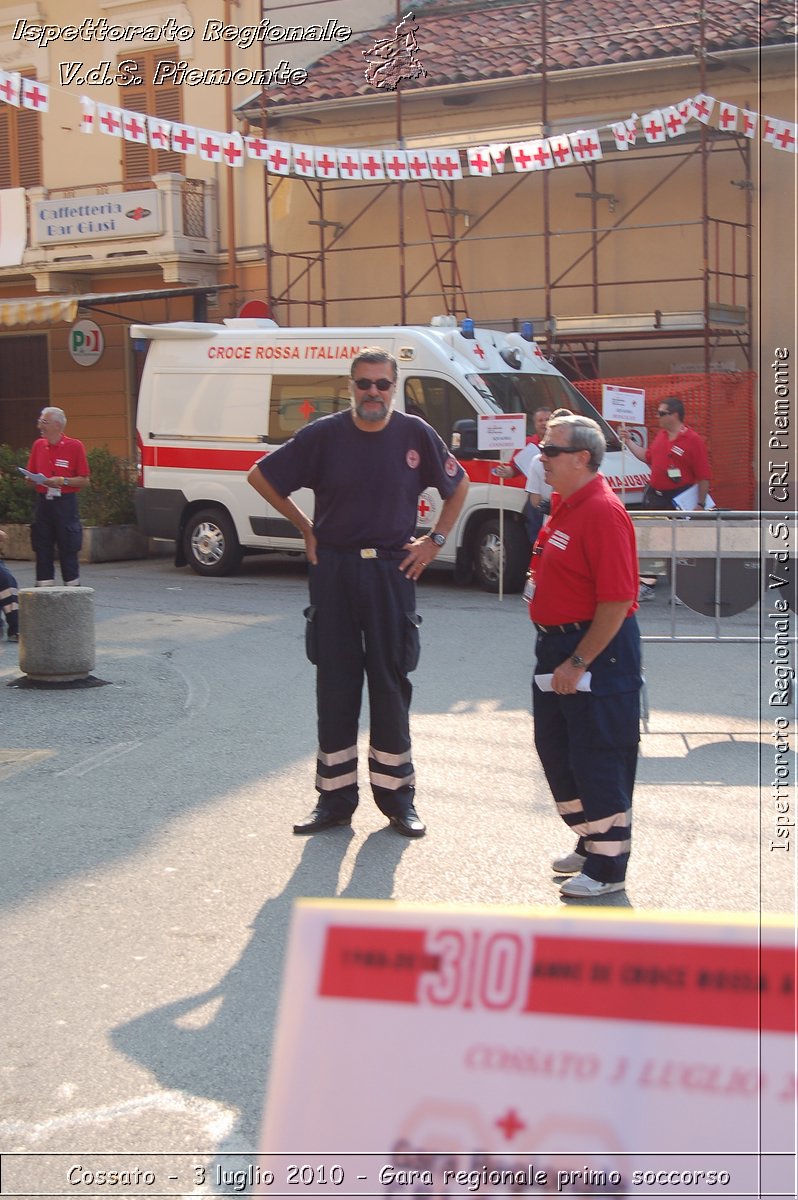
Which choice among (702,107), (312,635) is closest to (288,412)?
(702,107)

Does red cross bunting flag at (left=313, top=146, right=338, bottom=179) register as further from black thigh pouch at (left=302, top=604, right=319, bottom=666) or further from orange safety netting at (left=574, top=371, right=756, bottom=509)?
black thigh pouch at (left=302, top=604, right=319, bottom=666)

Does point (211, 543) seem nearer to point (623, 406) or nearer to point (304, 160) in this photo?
point (304, 160)

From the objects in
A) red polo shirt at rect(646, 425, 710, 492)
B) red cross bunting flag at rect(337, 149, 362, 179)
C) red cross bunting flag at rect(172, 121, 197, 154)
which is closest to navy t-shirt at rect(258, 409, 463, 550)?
red polo shirt at rect(646, 425, 710, 492)

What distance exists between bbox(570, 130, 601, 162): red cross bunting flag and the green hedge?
7.07 metres

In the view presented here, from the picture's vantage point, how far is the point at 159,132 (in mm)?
14672

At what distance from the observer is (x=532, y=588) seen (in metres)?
5.31

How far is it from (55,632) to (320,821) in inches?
154

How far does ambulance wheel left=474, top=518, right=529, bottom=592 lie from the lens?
14.1 m

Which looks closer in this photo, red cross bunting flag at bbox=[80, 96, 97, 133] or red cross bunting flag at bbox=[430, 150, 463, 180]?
red cross bunting flag at bbox=[80, 96, 97, 133]

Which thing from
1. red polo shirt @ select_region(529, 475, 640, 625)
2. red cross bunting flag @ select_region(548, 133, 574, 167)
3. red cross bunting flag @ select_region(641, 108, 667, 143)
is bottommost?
red polo shirt @ select_region(529, 475, 640, 625)

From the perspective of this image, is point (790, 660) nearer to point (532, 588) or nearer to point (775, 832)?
point (775, 832)

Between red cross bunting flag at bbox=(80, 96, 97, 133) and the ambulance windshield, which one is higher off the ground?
red cross bunting flag at bbox=(80, 96, 97, 133)

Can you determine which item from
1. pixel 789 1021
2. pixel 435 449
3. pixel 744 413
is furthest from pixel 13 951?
pixel 744 413

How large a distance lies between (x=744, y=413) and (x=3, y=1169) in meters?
15.8
